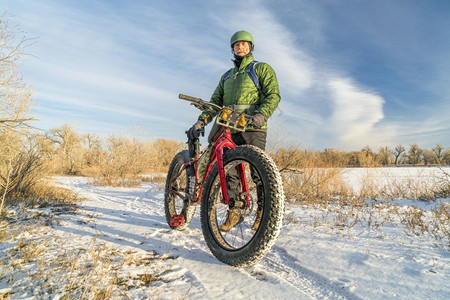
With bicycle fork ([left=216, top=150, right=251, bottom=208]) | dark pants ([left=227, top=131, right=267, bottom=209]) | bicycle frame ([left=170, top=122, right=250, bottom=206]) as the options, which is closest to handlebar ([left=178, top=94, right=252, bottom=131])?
bicycle frame ([left=170, top=122, right=250, bottom=206])

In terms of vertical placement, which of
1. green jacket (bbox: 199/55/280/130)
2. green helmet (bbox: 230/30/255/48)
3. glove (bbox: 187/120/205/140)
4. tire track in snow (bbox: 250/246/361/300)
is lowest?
tire track in snow (bbox: 250/246/361/300)

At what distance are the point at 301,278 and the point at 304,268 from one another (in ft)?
0.57

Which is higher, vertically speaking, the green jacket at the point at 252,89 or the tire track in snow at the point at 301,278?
the green jacket at the point at 252,89

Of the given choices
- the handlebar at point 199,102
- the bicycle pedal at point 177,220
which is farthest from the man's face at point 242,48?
the bicycle pedal at point 177,220

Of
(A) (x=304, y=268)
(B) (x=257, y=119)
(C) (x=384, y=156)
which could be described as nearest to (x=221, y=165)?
(B) (x=257, y=119)

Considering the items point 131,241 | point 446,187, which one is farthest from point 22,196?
point 446,187

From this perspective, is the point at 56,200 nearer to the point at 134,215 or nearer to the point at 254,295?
the point at 134,215

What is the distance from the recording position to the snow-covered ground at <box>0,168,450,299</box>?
1572mm

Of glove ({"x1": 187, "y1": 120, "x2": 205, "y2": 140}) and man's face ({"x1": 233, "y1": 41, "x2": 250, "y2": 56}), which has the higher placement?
man's face ({"x1": 233, "y1": 41, "x2": 250, "y2": 56})

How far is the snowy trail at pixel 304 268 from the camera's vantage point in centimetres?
161

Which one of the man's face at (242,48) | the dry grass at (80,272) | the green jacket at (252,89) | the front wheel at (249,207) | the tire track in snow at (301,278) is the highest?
the man's face at (242,48)

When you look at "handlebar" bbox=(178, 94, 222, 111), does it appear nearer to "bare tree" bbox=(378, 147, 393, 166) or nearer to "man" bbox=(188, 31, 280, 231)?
"man" bbox=(188, 31, 280, 231)

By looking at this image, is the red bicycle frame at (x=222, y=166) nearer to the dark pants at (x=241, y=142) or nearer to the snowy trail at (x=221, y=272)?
the dark pants at (x=241, y=142)

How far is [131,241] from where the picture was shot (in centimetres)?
264
